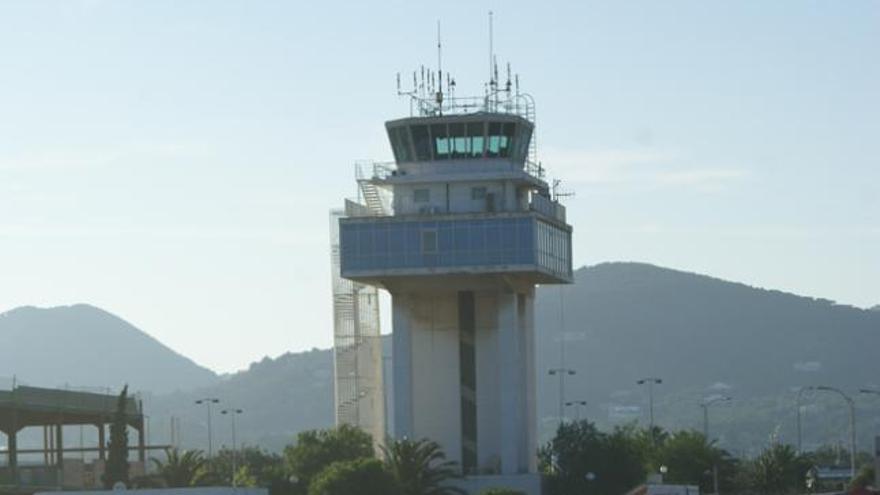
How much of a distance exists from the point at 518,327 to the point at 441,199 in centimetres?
968

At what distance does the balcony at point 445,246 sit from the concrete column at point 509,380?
11.8 ft

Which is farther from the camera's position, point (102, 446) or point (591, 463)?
point (591, 463)

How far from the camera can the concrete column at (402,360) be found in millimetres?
146500

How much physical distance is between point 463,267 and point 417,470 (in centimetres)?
1331

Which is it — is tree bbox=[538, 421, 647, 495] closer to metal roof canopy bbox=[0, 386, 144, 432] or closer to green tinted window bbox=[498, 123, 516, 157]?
green tinted window bbox=[498, 123, 516, 157]

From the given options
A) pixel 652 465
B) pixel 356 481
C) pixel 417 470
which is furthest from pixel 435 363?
pixel 356 481

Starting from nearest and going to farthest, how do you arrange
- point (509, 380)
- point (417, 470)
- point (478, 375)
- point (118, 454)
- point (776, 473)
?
point (118, 454)
point (417, 470)
point (509, 380)
point (478, 375)
point (776, 473)

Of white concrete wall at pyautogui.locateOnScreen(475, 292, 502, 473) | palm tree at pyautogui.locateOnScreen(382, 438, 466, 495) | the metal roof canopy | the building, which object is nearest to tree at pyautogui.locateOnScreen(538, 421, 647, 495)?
white concrete wall at pyautogui.locateOnScreen(475, 292, 502, 473)

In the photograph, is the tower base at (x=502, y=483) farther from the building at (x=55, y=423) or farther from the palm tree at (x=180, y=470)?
the building at (x=55, y=423)

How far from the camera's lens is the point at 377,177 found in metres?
147

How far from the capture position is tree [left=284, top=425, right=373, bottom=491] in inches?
5763

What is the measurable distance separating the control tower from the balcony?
6cm

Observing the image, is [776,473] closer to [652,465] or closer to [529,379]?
[652,465]

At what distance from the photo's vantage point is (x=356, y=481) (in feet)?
418
